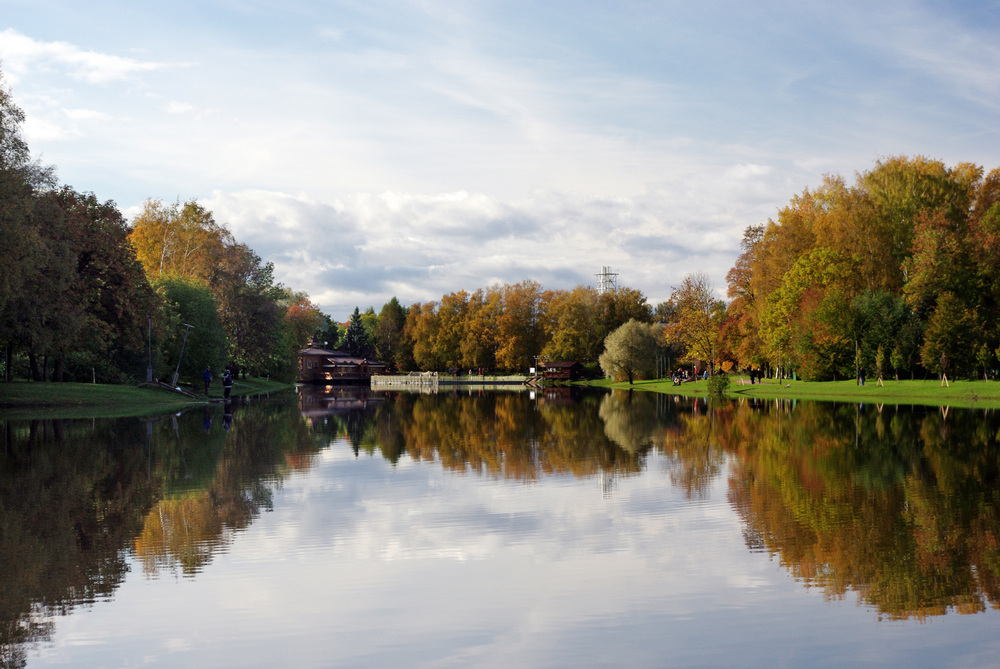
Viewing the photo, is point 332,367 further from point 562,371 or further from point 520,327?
point 562,371

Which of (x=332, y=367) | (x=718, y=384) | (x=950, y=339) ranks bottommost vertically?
(x=718, y=384)

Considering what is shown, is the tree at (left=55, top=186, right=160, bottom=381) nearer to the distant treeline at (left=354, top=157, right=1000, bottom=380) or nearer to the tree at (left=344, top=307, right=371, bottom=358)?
the distant treeline at (left=354, top=157, right=1000, bottom=380)

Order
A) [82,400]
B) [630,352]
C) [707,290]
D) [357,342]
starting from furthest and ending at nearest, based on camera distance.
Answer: [357,342]
[630,352]
[707,290]
[82,400]

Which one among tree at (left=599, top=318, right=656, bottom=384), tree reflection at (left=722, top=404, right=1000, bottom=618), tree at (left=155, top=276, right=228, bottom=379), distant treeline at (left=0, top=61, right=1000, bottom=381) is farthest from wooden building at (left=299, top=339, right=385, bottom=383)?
tree reflection at (left=722, top=404, right=1000, bottom=618)

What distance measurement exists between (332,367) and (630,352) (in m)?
55.5

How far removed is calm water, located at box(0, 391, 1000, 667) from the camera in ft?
23.1

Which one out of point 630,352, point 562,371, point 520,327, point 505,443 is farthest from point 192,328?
point 520,327

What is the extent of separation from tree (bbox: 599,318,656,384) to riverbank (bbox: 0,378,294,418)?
51198mm

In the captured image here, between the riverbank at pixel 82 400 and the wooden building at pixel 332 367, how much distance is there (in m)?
74.3

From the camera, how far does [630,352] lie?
91.9 m

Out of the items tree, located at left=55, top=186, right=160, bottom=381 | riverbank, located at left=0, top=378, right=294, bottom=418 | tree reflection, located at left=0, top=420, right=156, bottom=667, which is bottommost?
tree reflection, located at left=0, top=420, right=156, bottom=667

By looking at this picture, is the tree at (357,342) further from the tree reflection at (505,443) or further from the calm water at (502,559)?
the calm water at (502,559)

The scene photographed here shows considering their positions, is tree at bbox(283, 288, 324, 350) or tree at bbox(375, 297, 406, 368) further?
tree at bbox(375, 297, 406, 368)

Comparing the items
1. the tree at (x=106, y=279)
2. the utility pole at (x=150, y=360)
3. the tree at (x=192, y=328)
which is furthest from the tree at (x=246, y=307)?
the tree at (x=106, y=279)
